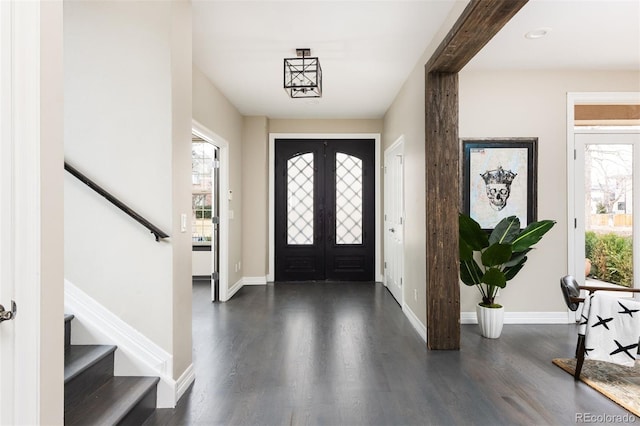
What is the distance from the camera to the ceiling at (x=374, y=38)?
9.34 ft

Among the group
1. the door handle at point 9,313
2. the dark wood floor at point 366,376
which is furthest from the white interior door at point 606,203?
the door handle at point 9,313

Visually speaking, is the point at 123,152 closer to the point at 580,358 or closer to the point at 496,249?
the point at 496,249

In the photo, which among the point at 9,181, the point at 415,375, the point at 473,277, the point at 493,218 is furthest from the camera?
the point at 493,218

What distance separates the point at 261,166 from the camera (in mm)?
6035

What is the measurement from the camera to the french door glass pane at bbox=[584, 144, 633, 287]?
13.3 ft

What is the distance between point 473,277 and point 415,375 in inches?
55.3

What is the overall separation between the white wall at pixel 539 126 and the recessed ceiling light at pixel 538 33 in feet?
2.58

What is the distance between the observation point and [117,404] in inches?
78.7

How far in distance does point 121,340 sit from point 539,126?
4376 mm

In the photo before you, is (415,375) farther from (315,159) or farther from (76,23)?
(315,159)

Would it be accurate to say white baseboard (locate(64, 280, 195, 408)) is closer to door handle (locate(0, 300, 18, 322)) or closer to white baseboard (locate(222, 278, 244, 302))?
door handle (locate(0, 300, 18, 322))

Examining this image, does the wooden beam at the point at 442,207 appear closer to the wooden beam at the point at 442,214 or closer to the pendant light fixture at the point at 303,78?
the wooden beam at the point at 442,214

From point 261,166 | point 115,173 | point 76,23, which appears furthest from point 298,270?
point 76,23

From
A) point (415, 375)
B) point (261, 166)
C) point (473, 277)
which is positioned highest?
point (261, 166)
